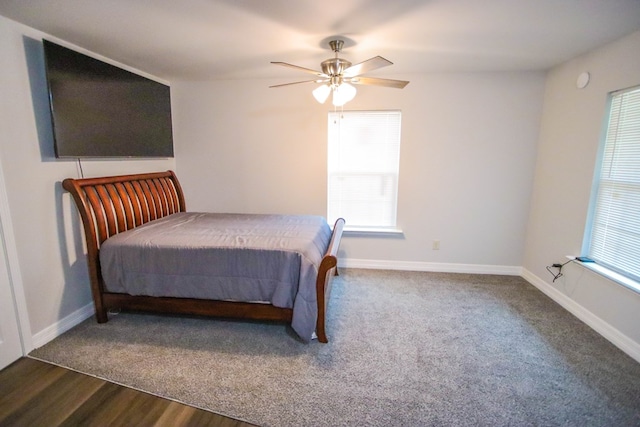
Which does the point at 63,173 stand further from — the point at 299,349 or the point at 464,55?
the point at 464,55

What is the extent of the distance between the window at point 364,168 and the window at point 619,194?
6.41 ft

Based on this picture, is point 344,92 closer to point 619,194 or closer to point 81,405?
point 619,194

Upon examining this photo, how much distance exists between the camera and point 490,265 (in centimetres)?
387

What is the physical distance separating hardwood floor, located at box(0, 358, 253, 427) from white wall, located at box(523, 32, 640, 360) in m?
2.98

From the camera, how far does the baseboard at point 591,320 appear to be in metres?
2.30

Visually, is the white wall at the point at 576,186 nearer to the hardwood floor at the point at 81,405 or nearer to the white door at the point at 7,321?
the hardwood floor at the point at 81,405

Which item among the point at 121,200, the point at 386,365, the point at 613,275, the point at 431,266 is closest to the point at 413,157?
the point at 431,266

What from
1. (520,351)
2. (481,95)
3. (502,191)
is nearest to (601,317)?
(520,351)

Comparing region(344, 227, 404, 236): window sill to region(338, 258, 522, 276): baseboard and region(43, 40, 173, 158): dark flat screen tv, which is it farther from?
region(43, 40, 173, 158): dark flat screen tv

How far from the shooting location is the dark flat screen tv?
246 cm

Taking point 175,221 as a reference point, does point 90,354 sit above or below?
below

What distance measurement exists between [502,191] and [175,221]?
3.88 metres

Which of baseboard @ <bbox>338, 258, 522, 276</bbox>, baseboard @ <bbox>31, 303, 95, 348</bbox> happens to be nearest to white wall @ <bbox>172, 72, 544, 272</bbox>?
baseboard @ <bbox>338, 258, 522, 276</bbox>

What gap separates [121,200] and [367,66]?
2.61 m
